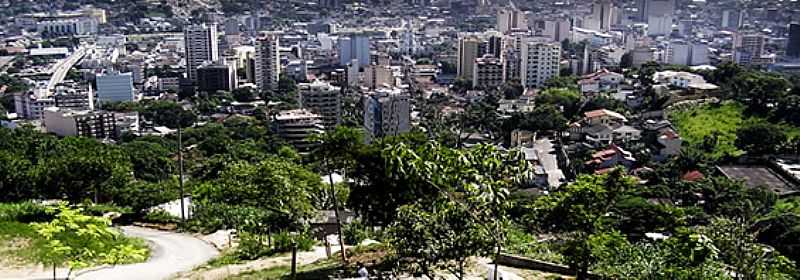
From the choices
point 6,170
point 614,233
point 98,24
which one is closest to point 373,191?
point 614,233

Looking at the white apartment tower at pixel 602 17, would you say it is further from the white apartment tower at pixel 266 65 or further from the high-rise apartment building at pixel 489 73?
the white apartment tower at pixel 266 65

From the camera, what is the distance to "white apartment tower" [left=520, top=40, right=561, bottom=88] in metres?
32.5

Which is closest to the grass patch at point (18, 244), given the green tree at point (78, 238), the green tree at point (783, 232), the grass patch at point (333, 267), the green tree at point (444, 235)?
the green tree at point (78, 238)

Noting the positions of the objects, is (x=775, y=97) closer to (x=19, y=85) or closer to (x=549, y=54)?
(x=549, y=54)

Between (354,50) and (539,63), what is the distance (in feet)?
38.7

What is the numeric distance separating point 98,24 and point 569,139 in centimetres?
4168

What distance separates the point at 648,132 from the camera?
20.2 meters

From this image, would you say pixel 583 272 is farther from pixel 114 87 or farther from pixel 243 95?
pixel 114 87

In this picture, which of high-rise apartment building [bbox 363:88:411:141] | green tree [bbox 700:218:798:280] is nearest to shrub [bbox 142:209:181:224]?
green tree [bbox 700:218:798:280]

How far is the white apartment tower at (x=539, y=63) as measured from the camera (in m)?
32.5

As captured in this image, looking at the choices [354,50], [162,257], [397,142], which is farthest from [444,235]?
[354,50]

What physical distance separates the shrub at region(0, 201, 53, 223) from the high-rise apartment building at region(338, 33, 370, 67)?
32.7 m

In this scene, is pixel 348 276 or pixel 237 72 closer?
pixel 348 276

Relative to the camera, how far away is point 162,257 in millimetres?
7059
